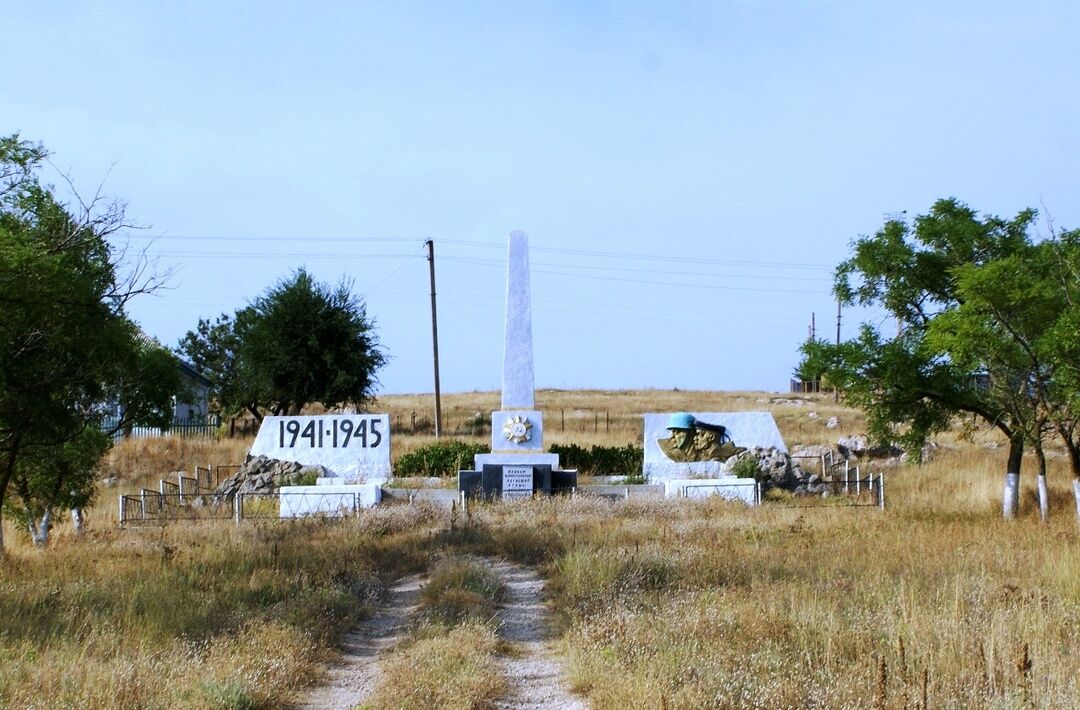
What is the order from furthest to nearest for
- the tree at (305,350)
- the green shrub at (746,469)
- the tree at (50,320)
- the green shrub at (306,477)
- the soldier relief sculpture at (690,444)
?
1. the tree at (305,350)
2. the soldier relief sculpture at (690,444)
3. the green shrub at (306,477)
4. the green shrub at (746,469)
5. the tree at (50,320)

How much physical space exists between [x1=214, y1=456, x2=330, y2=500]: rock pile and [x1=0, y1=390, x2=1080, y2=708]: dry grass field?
9.23 metres

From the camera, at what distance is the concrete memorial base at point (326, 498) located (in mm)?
23328

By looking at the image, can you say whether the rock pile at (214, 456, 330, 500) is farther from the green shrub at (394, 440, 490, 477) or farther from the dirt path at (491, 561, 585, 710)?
the dirt path at (491, 561, 585, 710)

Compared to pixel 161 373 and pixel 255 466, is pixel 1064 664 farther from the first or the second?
pixel 255 466

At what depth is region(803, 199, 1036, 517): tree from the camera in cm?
1984

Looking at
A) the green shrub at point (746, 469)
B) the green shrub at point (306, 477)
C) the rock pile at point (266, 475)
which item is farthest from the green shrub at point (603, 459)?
the rock pile at point (266, 475)

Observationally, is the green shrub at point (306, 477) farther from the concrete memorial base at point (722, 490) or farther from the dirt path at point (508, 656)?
the dirt path at point (508, 656)

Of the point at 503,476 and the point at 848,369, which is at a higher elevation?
the point at 848,369

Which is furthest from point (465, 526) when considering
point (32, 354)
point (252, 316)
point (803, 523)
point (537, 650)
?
point (252, 316)

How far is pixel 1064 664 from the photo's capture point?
748 cm

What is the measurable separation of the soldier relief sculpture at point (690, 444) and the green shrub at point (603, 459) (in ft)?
4.25

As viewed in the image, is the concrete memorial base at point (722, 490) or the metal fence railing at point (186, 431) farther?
the metal fence railing at point (186, 431)

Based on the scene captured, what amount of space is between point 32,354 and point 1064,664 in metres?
12.7

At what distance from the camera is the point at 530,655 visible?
9469 millimetres
